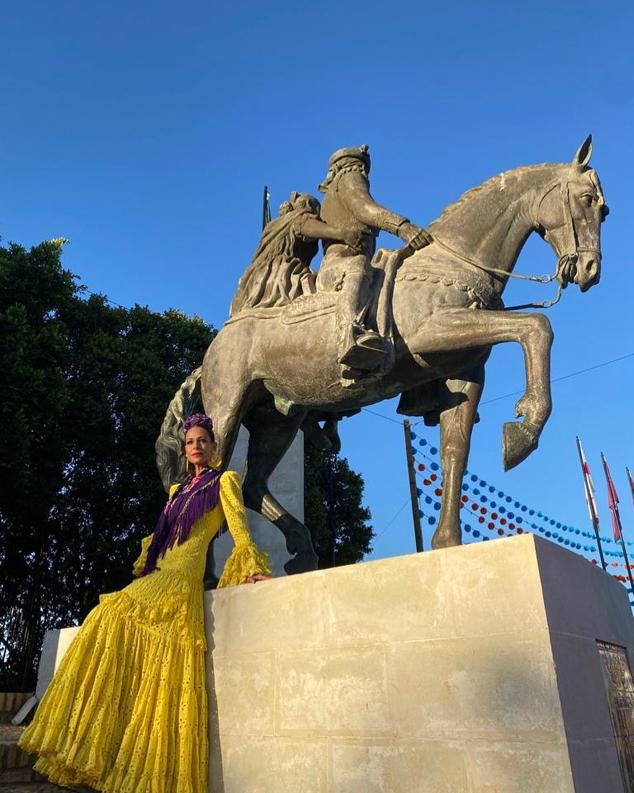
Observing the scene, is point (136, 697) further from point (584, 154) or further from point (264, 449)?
point (584, 154)

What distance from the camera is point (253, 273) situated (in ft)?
17.6

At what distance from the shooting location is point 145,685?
3.42 m

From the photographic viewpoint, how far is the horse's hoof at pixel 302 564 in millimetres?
4844

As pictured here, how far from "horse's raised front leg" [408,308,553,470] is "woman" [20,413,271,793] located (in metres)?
1.57

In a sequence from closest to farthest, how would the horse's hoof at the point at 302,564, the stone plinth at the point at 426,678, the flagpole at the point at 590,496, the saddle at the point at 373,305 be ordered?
1. the stone plinth at the point at 426,678
2. the saddle at the point at 373,305
3. the horse's hoof at the point at 302,564
4. the flagpole at the point at 590,496

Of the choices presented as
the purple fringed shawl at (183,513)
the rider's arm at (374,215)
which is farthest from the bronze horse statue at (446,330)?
the purple fringed shawl at (183,513)

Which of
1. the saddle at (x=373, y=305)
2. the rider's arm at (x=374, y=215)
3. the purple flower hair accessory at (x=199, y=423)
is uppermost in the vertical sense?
the rider's arm at (x=374, y=215)

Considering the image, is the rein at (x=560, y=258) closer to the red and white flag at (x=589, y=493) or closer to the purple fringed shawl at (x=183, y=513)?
the purple fringed shawl at (x=183, y=513)

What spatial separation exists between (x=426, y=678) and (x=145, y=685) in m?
1.49

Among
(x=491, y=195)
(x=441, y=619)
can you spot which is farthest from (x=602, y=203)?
(x=441, y=619)

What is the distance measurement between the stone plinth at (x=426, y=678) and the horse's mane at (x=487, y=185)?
2688 millimetres

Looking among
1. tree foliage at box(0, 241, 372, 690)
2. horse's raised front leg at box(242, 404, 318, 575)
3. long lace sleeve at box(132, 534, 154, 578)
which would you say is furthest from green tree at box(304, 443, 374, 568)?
long lace sleeve at box(132, 534, 154, 578)

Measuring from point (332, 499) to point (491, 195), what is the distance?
1700cm

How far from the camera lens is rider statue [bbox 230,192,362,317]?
16.7ft
